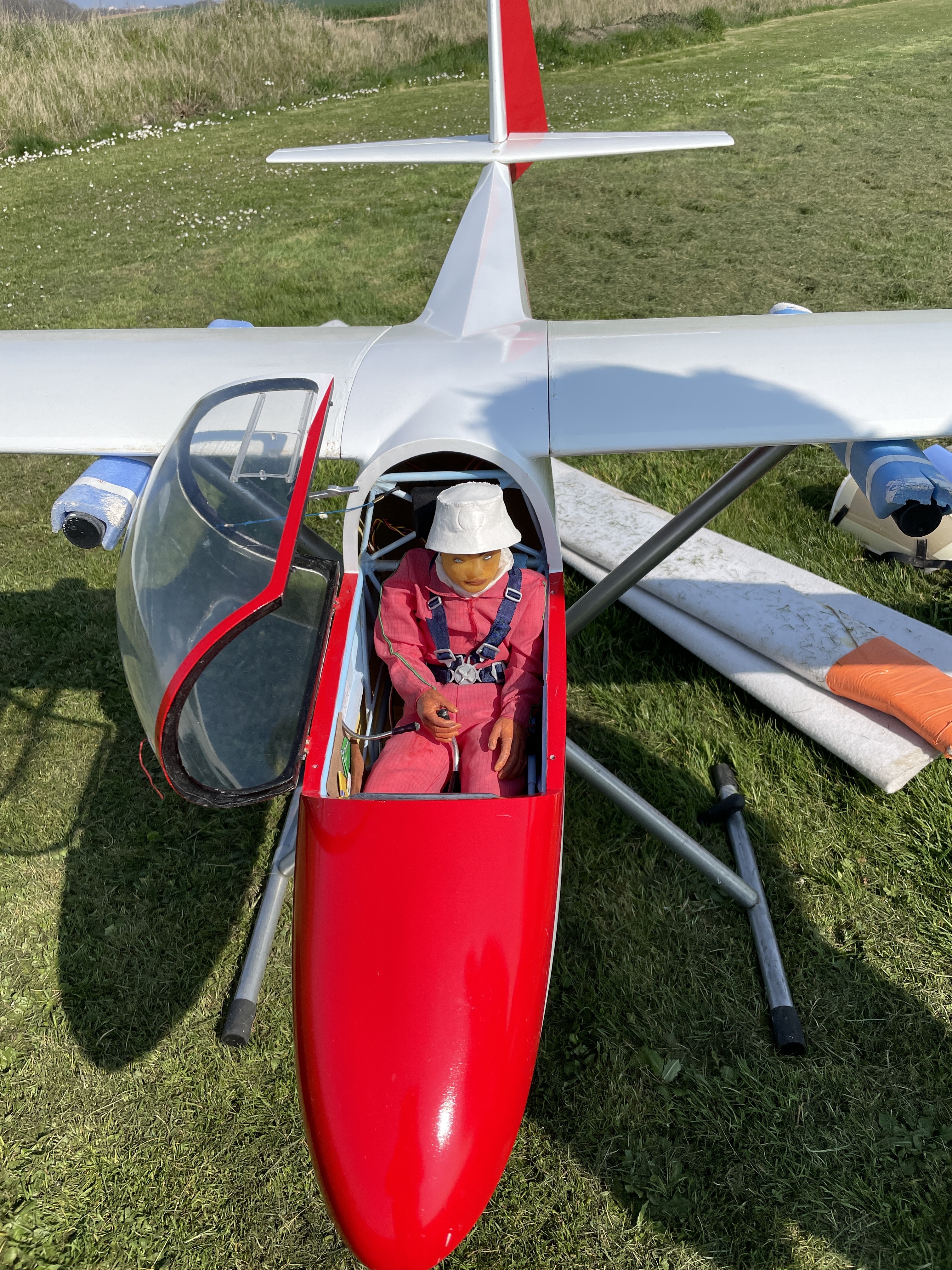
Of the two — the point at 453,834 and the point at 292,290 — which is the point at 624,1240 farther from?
the point at 292,290

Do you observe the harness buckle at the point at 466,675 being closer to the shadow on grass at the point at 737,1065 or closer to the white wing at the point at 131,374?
the white wing at the point at 131,374

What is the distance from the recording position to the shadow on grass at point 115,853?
3.70 m

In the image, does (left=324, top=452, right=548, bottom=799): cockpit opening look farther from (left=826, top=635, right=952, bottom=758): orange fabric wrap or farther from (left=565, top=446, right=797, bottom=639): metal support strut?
(left=826, top=635, right=952, bottom=758): orange fabric wrap

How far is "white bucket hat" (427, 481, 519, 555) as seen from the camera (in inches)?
120

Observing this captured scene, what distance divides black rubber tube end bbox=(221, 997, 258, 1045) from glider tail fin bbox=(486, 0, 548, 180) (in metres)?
5.30

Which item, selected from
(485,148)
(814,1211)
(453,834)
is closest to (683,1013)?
(814,1211)

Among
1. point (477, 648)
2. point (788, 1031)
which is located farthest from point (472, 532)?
point (788, 1031)

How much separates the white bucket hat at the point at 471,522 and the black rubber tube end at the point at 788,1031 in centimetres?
214

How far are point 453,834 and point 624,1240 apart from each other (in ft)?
5.52

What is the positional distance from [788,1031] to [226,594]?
2.69 m

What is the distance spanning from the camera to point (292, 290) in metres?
10.6

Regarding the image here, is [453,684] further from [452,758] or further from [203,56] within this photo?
[203,56]

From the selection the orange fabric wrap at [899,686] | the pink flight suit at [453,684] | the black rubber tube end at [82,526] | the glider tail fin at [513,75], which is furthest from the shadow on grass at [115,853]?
the glider tail fin at [513,75]

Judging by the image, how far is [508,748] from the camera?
117 inches
